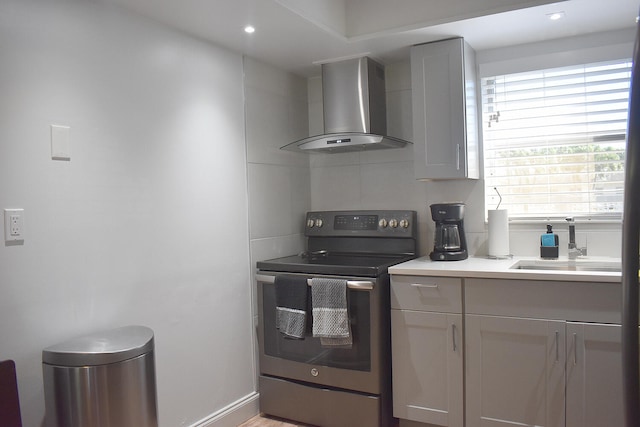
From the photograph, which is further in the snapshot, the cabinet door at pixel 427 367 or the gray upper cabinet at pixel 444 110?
the gray upper cabinet at pixel 444 110

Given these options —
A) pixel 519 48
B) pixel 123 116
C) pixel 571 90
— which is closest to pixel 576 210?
pixel 571 90

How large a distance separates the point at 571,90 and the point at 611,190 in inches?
23.3

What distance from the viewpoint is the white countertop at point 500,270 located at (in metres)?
2.17

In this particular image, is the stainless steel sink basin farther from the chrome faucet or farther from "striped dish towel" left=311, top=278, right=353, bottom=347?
"striped dish towel" left=311, top=278, right=353, bottom=347

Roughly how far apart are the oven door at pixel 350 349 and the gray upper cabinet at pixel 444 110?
73 cm

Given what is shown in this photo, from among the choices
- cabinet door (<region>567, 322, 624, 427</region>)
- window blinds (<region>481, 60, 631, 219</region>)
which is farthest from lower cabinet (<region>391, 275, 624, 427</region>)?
window blinds (<region>481, 60, 631, 219</region>)

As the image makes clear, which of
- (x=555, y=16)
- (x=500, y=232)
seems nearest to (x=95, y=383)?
(x=500, y=232)

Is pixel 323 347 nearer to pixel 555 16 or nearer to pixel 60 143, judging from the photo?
pixel 60 143

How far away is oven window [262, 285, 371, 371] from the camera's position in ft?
8.54

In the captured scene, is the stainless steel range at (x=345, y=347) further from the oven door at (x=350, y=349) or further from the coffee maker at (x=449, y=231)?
the coffee maker at (x=449, y=231)

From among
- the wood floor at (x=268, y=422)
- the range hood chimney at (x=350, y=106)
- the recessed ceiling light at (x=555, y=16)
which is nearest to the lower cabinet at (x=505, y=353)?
the wood floor at (x=268, y=422)

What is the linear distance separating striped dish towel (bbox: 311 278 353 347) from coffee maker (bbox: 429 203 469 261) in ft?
2.01

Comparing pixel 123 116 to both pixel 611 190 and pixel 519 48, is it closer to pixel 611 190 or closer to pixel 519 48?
pixel 519 48

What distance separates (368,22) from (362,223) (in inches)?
48.1
